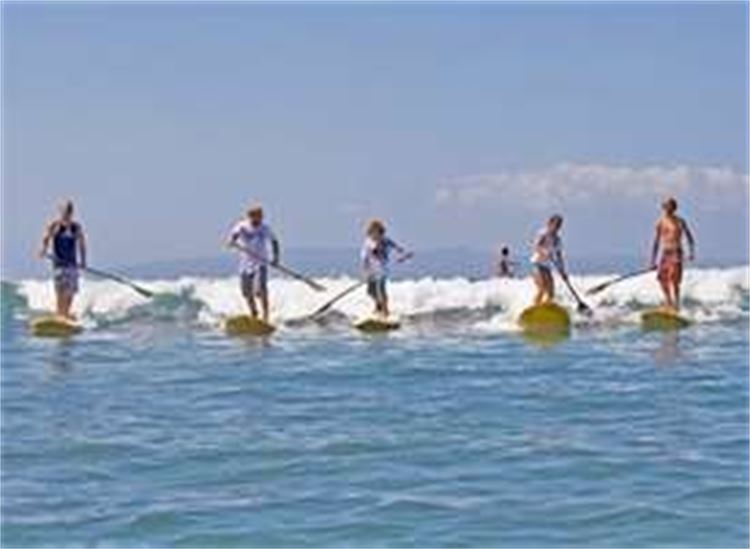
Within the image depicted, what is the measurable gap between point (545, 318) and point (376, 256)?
2689 millimetres

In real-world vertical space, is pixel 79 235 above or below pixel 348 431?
above

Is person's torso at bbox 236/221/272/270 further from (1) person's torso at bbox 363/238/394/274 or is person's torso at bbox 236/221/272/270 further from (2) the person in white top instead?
(2) the person in white top

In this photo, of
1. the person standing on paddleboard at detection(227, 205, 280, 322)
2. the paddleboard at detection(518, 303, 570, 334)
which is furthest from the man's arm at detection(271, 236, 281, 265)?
the paddleboard at detection(518, 303, 570, 334)

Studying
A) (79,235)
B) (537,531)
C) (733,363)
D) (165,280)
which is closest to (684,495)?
(537,531)

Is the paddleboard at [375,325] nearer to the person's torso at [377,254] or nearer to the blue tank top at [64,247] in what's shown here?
the person's torso at [377,254]

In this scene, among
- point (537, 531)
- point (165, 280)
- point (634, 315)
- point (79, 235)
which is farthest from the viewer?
point (165, 280)

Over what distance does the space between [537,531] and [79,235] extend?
14504 mm

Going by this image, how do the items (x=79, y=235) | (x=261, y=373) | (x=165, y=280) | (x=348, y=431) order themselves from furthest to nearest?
(x=165, y=280) → (x=79, y=235) → (x=261, y=373) → (x=348, y=431)

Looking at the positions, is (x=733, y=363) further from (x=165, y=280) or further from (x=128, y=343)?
(x=165, y=280)

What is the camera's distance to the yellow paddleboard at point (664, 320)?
20.8 m

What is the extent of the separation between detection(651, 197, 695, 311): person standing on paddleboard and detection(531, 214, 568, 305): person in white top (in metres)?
1.39

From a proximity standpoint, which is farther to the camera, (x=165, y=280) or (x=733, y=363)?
(x=165, y=280)

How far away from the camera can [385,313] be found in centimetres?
2234

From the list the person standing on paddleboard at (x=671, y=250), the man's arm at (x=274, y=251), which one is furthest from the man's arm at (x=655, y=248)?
the man's arm at (x=274, y=251)
